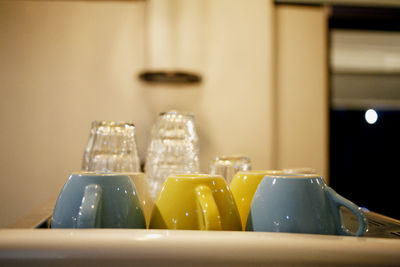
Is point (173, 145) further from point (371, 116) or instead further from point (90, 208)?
point (371, 116)

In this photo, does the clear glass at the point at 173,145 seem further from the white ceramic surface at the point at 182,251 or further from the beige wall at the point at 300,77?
the beige wall at the point at 300,77

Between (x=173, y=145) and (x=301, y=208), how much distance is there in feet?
1.36

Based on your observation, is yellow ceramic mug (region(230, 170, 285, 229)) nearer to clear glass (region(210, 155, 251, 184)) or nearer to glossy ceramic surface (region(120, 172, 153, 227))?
glossy ceramic surface (region(120, 172, 153, 227))

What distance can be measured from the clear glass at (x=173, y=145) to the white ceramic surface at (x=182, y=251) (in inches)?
16.5

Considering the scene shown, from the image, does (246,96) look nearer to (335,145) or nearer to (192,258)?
(335,145)

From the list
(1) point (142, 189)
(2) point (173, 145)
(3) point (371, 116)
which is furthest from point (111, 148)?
(3) point (371, 116)

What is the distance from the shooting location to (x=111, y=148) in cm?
61

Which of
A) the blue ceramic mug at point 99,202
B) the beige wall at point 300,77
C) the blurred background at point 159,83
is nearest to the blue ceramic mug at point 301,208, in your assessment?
the blue ceramic mug at point 99,202

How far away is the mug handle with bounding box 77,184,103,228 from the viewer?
0.90ft

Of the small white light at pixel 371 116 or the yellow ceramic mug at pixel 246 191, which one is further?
the small white light at pixel 371 116

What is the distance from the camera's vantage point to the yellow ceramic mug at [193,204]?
0.30 meters

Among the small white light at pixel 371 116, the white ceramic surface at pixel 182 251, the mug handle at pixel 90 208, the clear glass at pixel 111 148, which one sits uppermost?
the small white light at pixel 371 116

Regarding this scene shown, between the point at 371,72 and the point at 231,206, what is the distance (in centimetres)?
217

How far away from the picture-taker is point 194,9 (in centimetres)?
171
